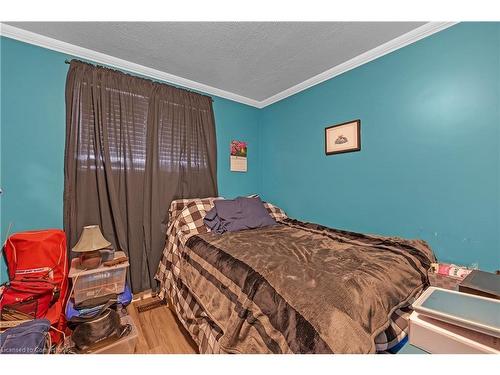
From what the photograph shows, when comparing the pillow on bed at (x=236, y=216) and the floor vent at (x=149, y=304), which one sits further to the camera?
the pillow on bed at (x=236, y=216)

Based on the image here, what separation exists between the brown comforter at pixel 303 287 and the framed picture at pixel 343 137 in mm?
950

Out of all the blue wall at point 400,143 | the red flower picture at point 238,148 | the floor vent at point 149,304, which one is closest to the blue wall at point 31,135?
the blue wall at point 400,143

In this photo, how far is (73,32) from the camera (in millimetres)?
1674

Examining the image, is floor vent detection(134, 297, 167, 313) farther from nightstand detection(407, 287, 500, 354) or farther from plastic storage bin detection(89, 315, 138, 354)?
nightstand detection(407, 287, 500, 354)

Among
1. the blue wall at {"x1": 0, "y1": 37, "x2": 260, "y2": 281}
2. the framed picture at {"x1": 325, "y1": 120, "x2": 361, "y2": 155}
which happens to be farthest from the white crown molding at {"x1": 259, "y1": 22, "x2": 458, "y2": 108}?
the blue wall at {"x1": 0, "y1": 37, "x2": 260, "y2": 281}

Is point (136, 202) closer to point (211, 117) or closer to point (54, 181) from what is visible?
point (54, 181)

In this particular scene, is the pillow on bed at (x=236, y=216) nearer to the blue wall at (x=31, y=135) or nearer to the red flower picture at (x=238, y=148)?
the red flower picture at (x=238, y=148)

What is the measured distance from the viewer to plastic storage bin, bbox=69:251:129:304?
1573 millimetres

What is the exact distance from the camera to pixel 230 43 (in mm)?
1821

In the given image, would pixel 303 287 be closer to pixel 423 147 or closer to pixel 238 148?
pixel 423 147

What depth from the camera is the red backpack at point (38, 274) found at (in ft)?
4.61

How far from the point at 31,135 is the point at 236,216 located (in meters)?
1.91
